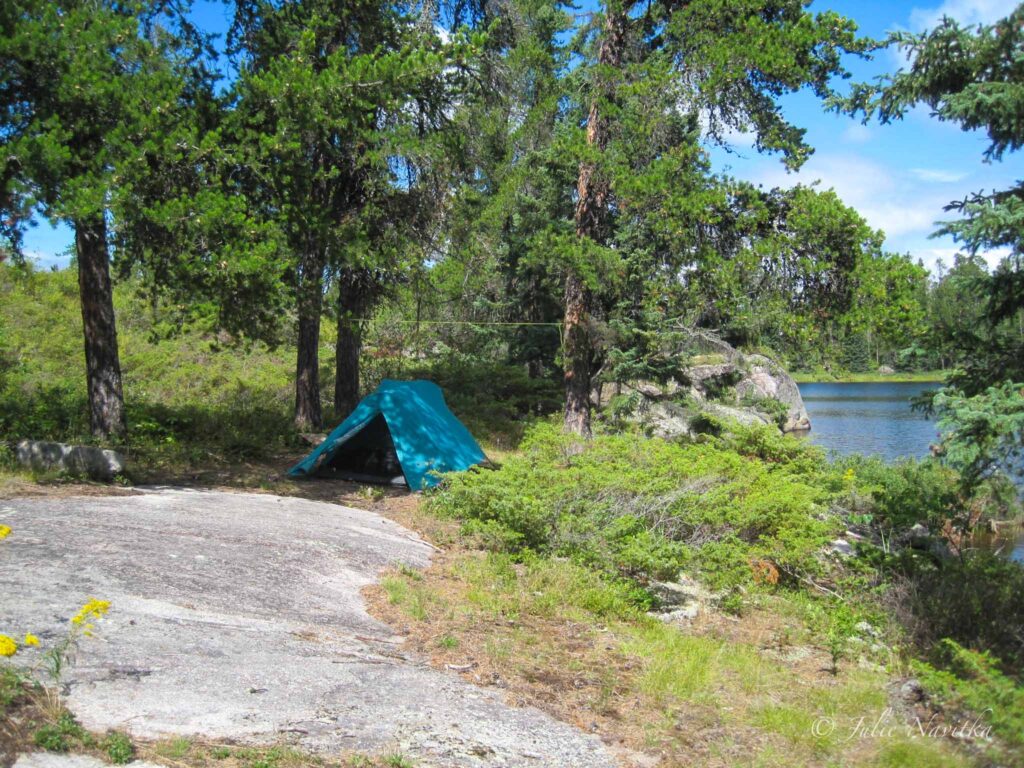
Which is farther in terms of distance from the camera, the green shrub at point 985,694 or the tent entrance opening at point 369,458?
the tent entrance opening at point 369,458

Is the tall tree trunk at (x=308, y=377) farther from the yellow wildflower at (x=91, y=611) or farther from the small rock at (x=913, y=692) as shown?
the small rock at (x=913, y=692)

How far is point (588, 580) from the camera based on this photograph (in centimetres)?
779

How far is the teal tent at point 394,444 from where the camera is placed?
40.2 ft

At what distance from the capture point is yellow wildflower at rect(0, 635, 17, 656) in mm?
3992

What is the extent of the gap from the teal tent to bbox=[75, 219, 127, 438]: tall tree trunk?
2.64 m

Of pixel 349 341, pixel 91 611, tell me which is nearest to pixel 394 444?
pixel 349 341

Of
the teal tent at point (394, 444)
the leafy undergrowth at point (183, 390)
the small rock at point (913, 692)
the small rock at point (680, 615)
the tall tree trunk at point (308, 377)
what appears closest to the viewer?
the small rock at point (913, 692)

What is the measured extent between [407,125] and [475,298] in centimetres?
925

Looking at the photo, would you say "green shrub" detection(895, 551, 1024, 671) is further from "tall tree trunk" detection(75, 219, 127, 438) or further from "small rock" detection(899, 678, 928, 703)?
"tall tree trunk" detection(75, 219, 127, 438)

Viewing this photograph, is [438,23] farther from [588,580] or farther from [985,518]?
[985,518]

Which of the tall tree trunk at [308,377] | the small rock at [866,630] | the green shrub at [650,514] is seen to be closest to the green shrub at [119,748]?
the green shrub at [650,514]

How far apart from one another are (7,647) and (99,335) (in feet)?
25.0

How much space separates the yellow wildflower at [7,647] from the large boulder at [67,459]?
5.97 m

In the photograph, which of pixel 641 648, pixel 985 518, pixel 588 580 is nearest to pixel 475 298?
pixel 985 518
